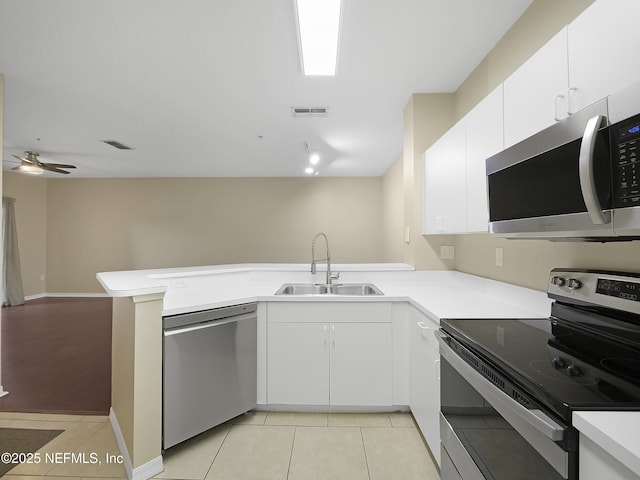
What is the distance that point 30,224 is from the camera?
6129 millimetres

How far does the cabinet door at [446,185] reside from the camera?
70.3 inches

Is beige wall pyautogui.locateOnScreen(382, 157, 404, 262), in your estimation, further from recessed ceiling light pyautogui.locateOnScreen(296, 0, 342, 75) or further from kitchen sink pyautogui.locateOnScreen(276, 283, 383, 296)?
recessed ceiling light pyautogui.locateOnScreen(296, 0, 342, 75)

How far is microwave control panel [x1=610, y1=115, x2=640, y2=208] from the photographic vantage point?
0.72 meters

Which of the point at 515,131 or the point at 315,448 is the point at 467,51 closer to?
the point at 515,131

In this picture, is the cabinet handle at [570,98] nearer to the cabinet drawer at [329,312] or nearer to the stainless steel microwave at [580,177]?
the stainless steel microwave at [580,177]

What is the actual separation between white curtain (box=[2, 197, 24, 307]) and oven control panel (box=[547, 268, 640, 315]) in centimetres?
783

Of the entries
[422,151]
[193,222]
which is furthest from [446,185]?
[193,222]

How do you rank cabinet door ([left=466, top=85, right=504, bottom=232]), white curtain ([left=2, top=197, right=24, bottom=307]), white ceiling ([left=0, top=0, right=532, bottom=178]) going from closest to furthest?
cabinet door ([left=466, top=85, right=504, bottom=232])
white ceiling ([left=0, top=0, right=532, bottom=178])
white curtain ([left=2, top=197, right=24, bottom=307])

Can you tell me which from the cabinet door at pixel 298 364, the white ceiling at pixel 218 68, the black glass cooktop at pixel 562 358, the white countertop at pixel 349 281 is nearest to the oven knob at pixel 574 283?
the black glass cooktop at pixel 562 358

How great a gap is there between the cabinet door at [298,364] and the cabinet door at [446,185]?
1115 millimetres

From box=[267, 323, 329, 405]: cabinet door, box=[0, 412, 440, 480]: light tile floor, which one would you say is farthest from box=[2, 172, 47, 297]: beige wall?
box=[267, 323, 329, 405]: cabinet door

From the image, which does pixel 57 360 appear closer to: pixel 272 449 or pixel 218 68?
pixel 272 449

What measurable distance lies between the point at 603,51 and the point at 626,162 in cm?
39

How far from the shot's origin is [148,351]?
5.01ft
